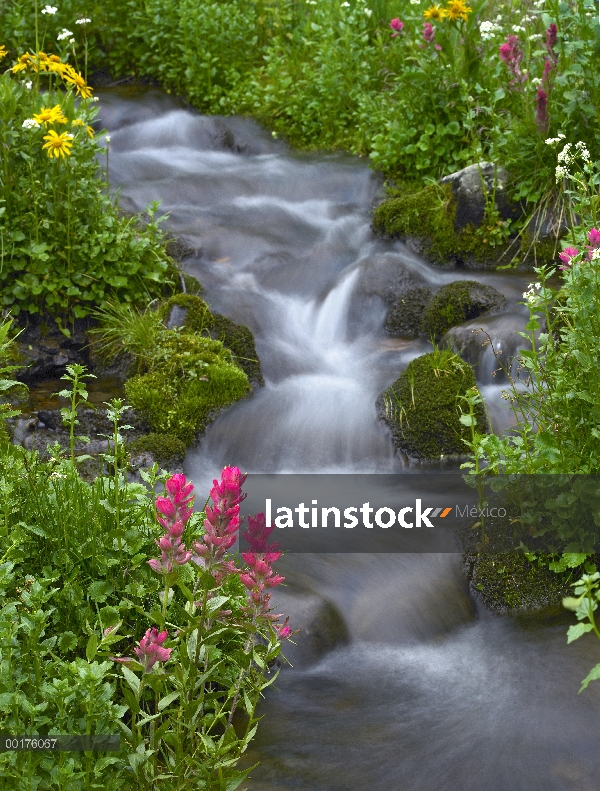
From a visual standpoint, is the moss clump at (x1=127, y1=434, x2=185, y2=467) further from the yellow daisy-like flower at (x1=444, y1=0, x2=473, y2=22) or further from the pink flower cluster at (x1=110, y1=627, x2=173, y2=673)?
the yellow daisy-like flower at (x1=444, y1=0, x2=473, y2=22)

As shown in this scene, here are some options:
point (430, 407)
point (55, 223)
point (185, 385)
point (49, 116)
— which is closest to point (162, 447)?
point (185, 385)

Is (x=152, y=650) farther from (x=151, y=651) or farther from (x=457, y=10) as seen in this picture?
(x=457, y=10)

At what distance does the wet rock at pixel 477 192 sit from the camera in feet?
22.0

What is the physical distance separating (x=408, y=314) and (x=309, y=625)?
3.18 metres

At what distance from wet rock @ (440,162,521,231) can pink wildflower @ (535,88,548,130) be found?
0.44 meters

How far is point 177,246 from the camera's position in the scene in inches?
274

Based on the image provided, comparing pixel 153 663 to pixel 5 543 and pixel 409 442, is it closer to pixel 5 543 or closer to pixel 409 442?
pixel 5 543

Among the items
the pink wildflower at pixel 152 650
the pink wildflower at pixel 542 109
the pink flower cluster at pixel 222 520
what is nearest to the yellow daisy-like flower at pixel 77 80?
the pink wildflower at pixel 542 109

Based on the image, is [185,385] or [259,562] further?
[185,385]

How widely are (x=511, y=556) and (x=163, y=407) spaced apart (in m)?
2.39

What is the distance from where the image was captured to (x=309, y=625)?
3568mm

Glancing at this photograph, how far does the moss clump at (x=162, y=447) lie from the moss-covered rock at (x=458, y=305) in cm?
200

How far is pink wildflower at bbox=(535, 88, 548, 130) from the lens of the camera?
627 centimetres

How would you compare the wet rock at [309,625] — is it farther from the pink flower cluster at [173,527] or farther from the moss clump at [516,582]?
the pink flower cluster at [173,527]
